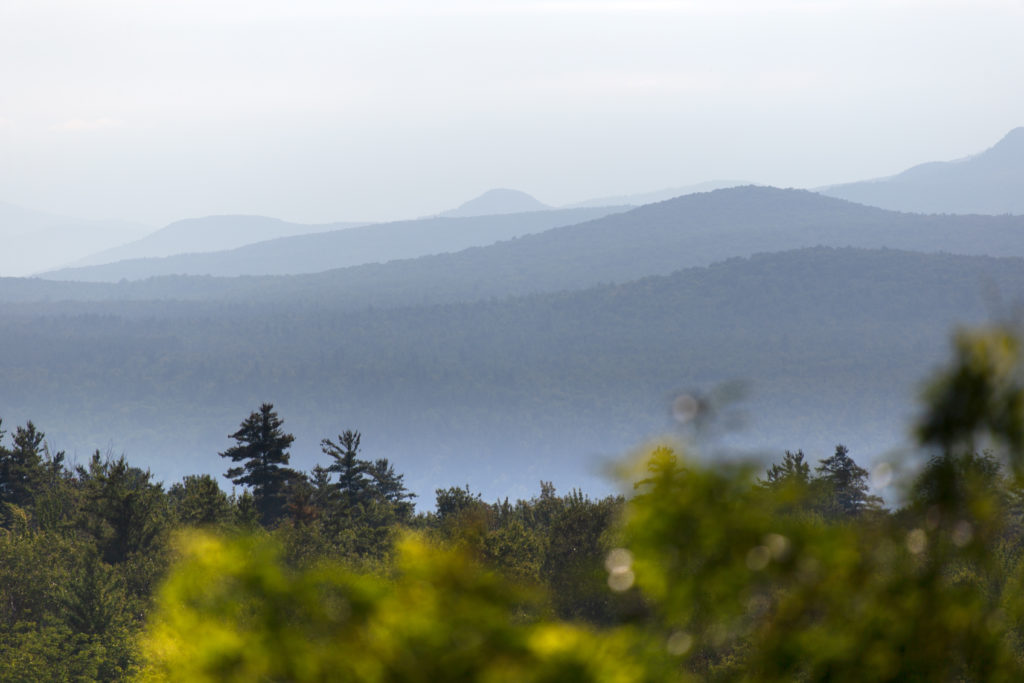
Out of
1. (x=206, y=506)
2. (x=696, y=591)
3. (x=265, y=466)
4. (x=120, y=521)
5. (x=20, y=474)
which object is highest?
(x=696, y=591)

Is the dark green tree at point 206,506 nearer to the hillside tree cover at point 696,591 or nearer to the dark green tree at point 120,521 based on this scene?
the dark green tree at point 120,521

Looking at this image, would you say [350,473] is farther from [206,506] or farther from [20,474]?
[20,474]

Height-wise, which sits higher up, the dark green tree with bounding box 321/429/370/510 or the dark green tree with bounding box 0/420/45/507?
the dark green tree with bounding box 0/420/45/507

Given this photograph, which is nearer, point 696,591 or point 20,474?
point 696,591

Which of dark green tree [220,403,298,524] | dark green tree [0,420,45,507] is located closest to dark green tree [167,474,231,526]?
dark green tree [220,403,298,524]

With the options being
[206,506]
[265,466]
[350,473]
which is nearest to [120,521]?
[206,506]

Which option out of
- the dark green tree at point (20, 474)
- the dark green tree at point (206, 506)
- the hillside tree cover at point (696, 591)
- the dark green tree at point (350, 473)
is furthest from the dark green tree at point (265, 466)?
the hillside tree cover at point (696, 591)

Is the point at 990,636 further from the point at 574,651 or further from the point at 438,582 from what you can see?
the point at 438,582

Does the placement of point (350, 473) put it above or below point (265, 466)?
below

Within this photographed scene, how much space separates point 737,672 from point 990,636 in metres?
1.21

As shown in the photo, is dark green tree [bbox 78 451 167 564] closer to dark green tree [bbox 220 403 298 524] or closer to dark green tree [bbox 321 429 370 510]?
dark green tree [bbox 220 403 298 524]

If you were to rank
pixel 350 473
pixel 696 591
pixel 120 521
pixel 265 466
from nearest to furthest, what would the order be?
1. pixel 696 591
2. pixel 120 521
3. pixel 265 466
4. pixel 350 473

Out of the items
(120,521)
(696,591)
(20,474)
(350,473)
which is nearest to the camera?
(696,591)

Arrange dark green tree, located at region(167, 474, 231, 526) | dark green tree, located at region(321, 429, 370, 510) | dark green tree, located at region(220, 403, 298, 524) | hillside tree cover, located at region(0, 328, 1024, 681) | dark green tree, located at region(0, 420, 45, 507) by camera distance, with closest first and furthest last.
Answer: hillside tree cover, located at region(0, 328, 1024, 681) → dark green tree, located at region(167, 474, 231, 526) → dark green tree, located at region(0, 420, 45, 507) → dark green tree, located at region(220, 403, 298, 524) → dark green tree, located at region(321, 429, 370, 510)
